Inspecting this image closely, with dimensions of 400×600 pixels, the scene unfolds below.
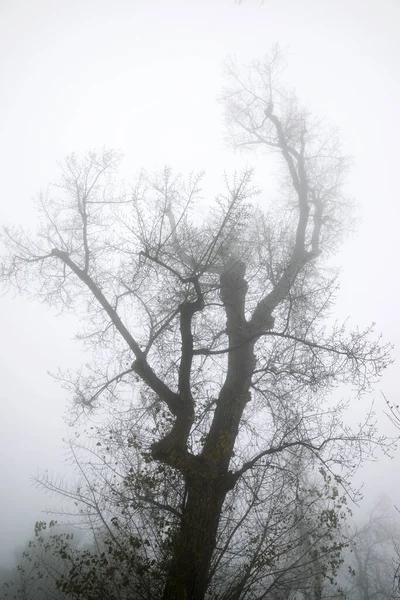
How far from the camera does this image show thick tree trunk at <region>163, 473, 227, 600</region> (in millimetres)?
3646

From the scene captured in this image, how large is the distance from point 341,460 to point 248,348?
2298 millimetres

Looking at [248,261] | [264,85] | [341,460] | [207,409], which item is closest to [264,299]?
[248,261]

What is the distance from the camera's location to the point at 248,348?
20.6 feet

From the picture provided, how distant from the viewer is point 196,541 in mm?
4020

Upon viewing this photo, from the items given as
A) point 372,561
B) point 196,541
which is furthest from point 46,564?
point 372,561

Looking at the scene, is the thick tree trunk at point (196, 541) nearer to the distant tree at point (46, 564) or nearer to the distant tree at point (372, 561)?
the distant tree at point (46, 564)

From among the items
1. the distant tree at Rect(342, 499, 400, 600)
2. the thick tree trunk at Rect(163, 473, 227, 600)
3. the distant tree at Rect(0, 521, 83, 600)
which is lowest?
the distant tree at Rect(0, 521, 83, 600)

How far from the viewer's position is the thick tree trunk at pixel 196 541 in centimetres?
365

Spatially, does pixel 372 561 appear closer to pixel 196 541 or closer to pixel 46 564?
pixel 46 564

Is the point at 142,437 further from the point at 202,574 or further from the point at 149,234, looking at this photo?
the point at 149,234

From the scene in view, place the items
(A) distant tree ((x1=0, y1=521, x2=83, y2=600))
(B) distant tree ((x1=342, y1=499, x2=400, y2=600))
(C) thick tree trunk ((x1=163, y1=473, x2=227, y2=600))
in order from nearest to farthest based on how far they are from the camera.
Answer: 1. (C) thick tree trunk ((x1=163, y1=473, x2=227, y2=600))
2. (A) distant tree ((x1=0, y1=521, x2=83, y2=600))
3. (B) distant tree ((x1=342, y1=499, x2=400, y2=600))

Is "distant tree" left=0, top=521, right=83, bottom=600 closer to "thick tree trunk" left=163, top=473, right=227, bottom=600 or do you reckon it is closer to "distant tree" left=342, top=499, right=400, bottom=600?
"thick tree trunk" left=163, top=473, right=227, bottom=600

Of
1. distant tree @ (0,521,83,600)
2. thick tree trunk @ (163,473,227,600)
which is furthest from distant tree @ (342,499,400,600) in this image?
thick tree trunk @ (163,473,227,600)

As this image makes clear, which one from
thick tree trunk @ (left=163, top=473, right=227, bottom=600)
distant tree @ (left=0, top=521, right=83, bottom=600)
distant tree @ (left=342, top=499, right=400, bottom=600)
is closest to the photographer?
thick tree trunk @ (left=163, top=473, right=227, bottom=600)
